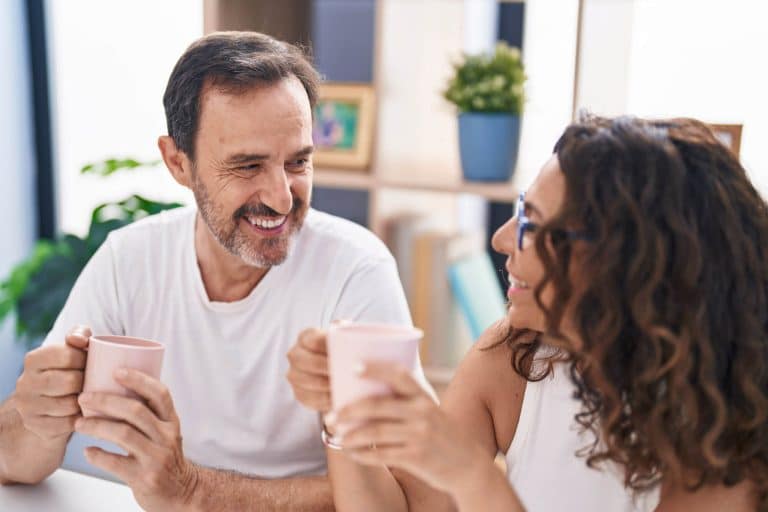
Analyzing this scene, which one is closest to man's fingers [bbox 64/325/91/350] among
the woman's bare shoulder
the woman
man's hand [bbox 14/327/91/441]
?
man's hand [bbox 14/327/91/441]

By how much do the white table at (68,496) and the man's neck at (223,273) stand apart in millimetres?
416

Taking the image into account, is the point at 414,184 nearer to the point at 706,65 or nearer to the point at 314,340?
the point at 706,65

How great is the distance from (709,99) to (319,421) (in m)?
1.20

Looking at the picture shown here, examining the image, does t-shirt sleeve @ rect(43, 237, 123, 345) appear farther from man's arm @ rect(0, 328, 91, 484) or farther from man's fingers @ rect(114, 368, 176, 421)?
man's fingers @ rect(114, 368, 176, 421)

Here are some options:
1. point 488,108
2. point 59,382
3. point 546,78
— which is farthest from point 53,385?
point 546,78

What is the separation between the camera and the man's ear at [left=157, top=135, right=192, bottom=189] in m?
1.67

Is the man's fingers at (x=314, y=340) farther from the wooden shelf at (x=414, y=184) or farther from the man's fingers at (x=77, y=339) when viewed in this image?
the wooden shelf at (x=414, y=184)

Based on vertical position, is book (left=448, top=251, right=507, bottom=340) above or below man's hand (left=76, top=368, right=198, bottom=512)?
below

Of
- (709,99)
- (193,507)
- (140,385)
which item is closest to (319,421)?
(193,507)

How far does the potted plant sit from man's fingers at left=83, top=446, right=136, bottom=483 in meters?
1.38

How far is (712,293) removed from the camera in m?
1.02

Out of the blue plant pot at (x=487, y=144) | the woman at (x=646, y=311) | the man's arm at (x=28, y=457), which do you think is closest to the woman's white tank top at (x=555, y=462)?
the woman at (x=646, y=311)

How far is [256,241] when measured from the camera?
1555mm

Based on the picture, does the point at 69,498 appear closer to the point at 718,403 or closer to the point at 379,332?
the point at 379,332
